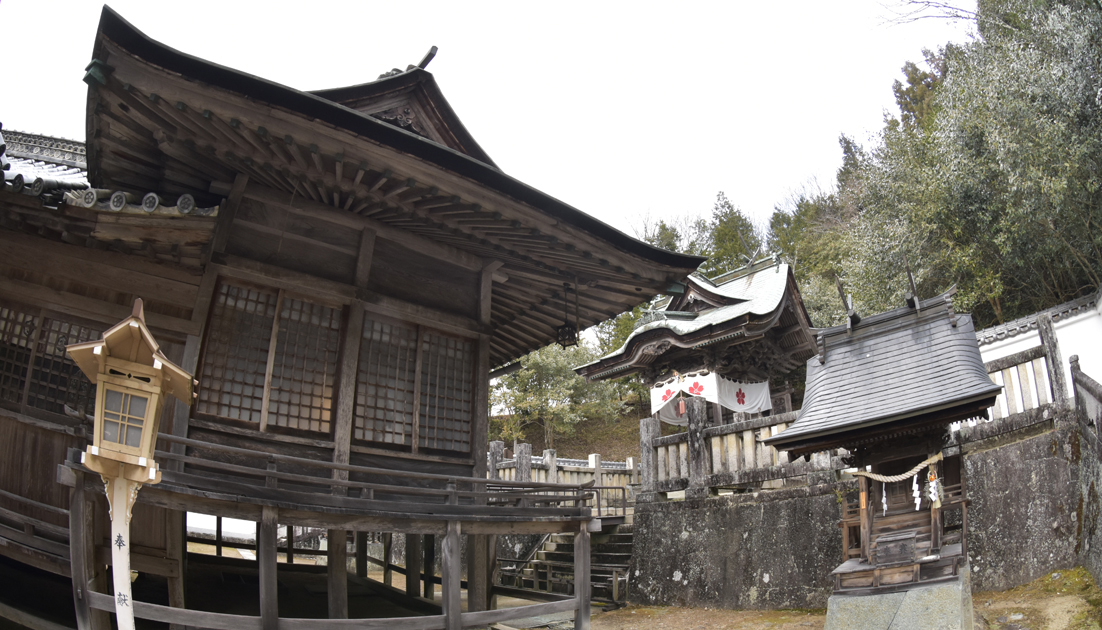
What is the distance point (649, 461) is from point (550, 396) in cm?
1863

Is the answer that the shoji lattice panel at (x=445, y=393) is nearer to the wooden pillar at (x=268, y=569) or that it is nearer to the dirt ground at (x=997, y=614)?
the wooden pillar at (x=268, y=569)

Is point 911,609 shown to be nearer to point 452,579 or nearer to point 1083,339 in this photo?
point 452,579

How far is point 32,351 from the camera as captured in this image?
24.7 feet

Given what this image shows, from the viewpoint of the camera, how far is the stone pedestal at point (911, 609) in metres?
7.30

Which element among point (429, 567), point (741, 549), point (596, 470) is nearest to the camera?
point (429, 567)

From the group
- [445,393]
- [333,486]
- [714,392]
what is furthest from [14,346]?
[714,392]

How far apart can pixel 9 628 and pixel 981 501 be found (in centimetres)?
1317

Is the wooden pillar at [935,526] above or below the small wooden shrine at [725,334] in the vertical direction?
below

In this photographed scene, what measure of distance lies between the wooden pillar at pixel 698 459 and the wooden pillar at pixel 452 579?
716 cm

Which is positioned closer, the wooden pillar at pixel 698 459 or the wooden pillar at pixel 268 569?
the wooden pillar at pixel 268 569

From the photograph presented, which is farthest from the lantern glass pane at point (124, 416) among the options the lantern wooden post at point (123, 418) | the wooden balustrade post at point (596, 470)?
the wooden balustrade post at point (596, 470)

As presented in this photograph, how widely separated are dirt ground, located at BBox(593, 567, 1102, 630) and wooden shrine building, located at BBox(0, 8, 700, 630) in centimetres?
384

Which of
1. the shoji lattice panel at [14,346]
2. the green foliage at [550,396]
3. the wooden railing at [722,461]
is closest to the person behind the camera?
the shoji lattice panel at [14,346]

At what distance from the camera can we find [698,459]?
45.5 feet
